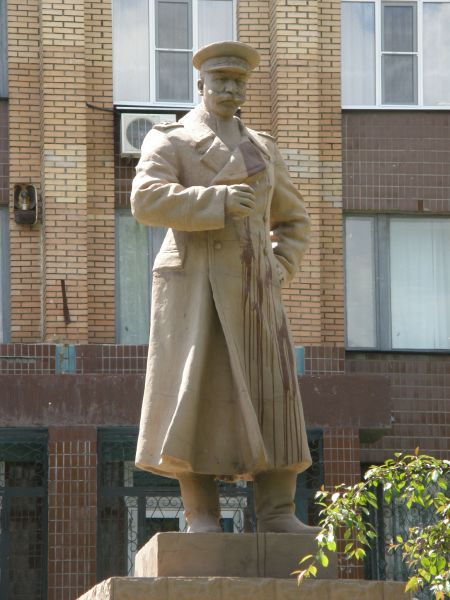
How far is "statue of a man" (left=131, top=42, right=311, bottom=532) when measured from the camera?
39.2ft

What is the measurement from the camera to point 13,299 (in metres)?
26.2

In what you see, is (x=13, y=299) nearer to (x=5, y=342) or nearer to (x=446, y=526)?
(x=5, y=342)

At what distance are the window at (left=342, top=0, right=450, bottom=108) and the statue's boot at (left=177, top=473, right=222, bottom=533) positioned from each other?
636 inches

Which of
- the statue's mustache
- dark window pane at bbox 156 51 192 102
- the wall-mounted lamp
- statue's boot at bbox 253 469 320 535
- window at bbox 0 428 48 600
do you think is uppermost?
dark window pane at bbox 156 51 192 102

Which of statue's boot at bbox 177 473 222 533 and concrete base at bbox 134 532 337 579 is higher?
statue's boot at bbox 177 473 222 533

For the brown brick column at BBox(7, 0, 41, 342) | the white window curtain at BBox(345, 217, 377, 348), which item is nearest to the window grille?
the brown brick column at BBox(7, 0, 41, 342)

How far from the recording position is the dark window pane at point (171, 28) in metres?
27.6

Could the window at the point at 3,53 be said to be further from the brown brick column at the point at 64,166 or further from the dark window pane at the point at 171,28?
the dark window pane at the point at 171,28

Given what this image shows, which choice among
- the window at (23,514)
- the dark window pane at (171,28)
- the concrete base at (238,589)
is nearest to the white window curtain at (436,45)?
the dark window pane at (171,28)

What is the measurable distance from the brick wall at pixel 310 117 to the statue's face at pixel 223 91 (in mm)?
13870

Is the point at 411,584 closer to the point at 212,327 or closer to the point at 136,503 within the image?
the point at 212,327

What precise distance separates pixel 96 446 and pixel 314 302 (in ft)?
11.5

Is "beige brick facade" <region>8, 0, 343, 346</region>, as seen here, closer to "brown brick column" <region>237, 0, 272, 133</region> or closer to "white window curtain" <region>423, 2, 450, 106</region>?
"brown brick column" <region>237, 0, 272, 133</region>

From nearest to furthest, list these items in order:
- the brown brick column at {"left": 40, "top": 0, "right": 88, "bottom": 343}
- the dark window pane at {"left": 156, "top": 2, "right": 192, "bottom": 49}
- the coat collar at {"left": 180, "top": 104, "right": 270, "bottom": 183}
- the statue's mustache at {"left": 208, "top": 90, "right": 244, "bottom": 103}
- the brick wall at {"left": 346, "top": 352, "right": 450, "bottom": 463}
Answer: the coat collar at {"left": 180, "top": 104, "right": 270, "bottom": 183}, the statue's mustache at {"left": 208, "top": 90, "right": 244, "bottom": 103}, the brown brick column at {"left": 40, "top": 0, "right": 88, "bottom": 343}, the brick wall at {"left": 346, "top": 352, "right": 450, "bottom": 463}, the dark window pane at {"left": 156, "top": 2, "right": 192, "bottom": 49}
